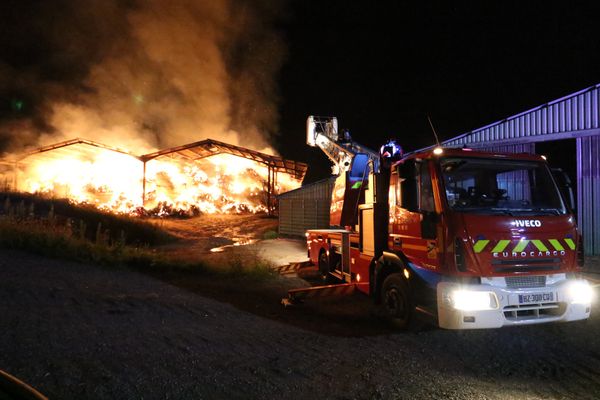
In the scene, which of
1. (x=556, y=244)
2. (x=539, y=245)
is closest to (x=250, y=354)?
(x=539, y=245)

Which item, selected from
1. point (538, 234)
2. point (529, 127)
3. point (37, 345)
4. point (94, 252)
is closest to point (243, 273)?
point (94, 252)

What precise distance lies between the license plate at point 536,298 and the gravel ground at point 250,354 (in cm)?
63

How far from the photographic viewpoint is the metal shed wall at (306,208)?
1844 centimetres

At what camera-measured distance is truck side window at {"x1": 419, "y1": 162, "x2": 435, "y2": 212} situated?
201 inches

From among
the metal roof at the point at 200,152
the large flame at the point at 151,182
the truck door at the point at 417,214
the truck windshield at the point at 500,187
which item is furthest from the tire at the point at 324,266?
the large flame at the point at 151,182

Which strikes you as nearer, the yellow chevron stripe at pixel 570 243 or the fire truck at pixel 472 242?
the fire truck at pixel 472 242

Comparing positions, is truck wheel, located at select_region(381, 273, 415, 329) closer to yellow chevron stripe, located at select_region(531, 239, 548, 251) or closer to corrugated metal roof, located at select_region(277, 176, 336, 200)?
yellow chevron stripe, located at select_region(531, 239, 548, 251)

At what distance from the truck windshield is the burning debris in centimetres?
2406

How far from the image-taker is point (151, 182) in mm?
32562

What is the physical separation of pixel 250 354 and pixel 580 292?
391 cm

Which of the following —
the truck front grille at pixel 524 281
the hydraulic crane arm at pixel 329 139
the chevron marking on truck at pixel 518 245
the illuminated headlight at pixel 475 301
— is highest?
the hydraulic crane arm at pixel 329 139

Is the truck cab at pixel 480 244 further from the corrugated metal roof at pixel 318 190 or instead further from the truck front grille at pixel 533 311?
the corrugated metal roof at pixel 318 190

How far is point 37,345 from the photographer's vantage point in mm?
3943

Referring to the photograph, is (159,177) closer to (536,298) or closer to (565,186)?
(565,186)
